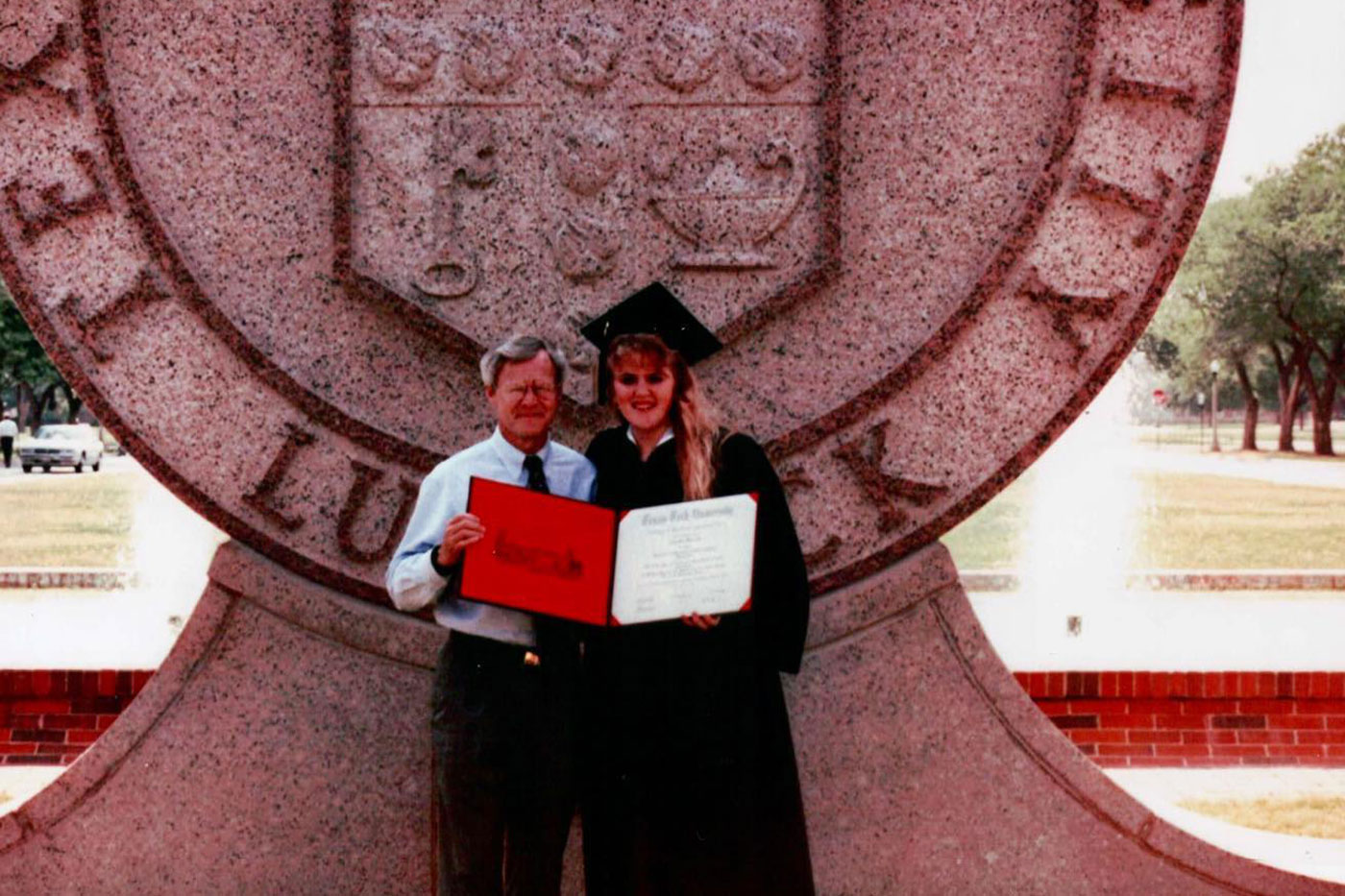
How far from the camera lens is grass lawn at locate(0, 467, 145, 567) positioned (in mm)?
12758

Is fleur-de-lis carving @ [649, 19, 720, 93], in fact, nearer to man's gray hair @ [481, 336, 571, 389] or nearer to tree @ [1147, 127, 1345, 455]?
man's gray hair @ [481, 336, 571, 389]

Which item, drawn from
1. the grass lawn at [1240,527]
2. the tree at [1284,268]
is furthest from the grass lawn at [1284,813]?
the tree at [1284,268]

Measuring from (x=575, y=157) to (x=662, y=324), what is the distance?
3.45 ft

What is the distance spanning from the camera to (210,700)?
4.11 metres

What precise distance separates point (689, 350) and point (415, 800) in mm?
1711

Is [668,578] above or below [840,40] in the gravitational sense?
below

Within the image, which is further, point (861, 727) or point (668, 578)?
point (861, 727)

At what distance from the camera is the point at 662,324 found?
3.27m

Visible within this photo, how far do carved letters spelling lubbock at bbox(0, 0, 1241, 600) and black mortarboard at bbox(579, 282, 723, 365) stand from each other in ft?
2.74

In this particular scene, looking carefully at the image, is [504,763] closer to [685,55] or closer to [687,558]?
[687,558]

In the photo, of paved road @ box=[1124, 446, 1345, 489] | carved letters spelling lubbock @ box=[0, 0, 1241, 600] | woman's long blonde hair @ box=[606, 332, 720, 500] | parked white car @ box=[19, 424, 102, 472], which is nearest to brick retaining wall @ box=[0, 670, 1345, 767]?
carved letters spelling lubbock @ box=[0, 0, 1241, 600]

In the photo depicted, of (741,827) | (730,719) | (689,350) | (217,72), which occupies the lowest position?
(741,827)

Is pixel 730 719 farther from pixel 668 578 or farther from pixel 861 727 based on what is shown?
pixel 861 727

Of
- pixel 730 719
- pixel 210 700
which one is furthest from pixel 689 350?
pixel 210 700
